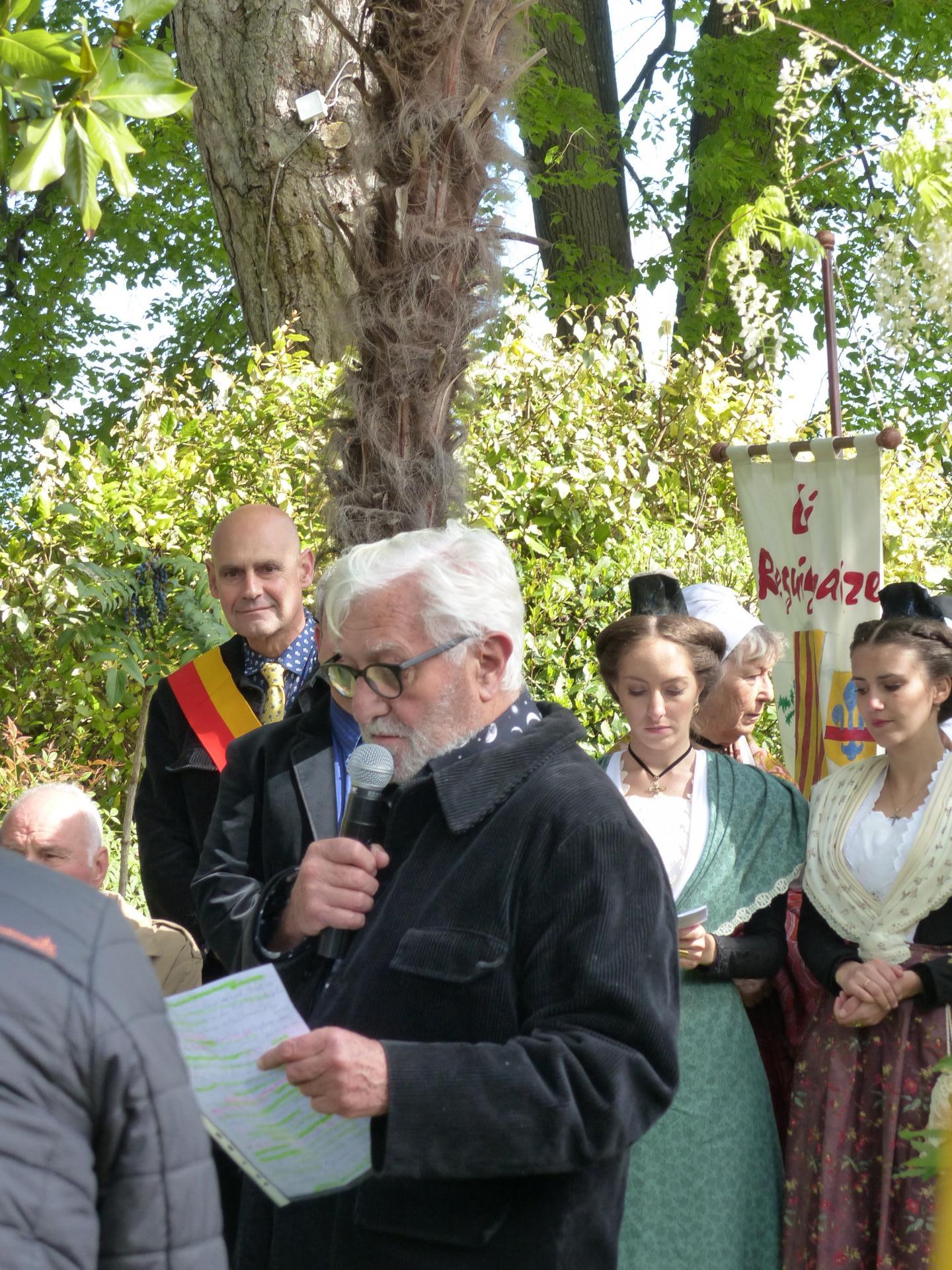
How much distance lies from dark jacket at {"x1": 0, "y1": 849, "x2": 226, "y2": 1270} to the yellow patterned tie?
8.55 feet

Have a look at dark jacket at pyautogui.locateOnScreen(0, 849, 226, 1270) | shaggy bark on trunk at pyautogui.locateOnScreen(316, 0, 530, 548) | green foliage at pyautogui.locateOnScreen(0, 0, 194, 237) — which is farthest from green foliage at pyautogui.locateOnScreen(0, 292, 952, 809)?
dark jacket at pyautogui.locateOnScreen(0, 849, 226, 1270)

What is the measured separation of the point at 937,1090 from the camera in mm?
3076

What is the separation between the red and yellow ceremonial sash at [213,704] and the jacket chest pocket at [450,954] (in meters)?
1.87

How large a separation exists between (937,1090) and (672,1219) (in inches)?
24.5

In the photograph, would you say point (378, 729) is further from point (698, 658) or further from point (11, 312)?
point (11, 312)

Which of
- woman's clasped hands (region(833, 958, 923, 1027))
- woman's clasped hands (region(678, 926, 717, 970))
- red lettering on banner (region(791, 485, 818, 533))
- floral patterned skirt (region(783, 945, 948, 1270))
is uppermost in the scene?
red lettering on banner (region(791, 485, 818, 533))

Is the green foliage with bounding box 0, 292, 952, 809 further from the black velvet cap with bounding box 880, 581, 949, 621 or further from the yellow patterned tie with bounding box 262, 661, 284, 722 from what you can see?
the black velvet cap with bounding box 880, 581, 949, 621

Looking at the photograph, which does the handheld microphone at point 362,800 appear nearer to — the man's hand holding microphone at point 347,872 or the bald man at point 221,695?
the man's hand holding microphone at point 347,872

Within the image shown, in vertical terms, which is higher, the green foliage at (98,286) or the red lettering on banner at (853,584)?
the green foliage at (98,286)

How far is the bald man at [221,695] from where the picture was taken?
403 cm

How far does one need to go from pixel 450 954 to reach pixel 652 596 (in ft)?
6.05

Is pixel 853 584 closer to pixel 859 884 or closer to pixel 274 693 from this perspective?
pixel 859 884

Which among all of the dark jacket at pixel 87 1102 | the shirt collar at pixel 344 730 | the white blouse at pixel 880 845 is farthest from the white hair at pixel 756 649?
the dark jacket at pixel 87 1102

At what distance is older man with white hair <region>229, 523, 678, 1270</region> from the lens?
6.44 ft
